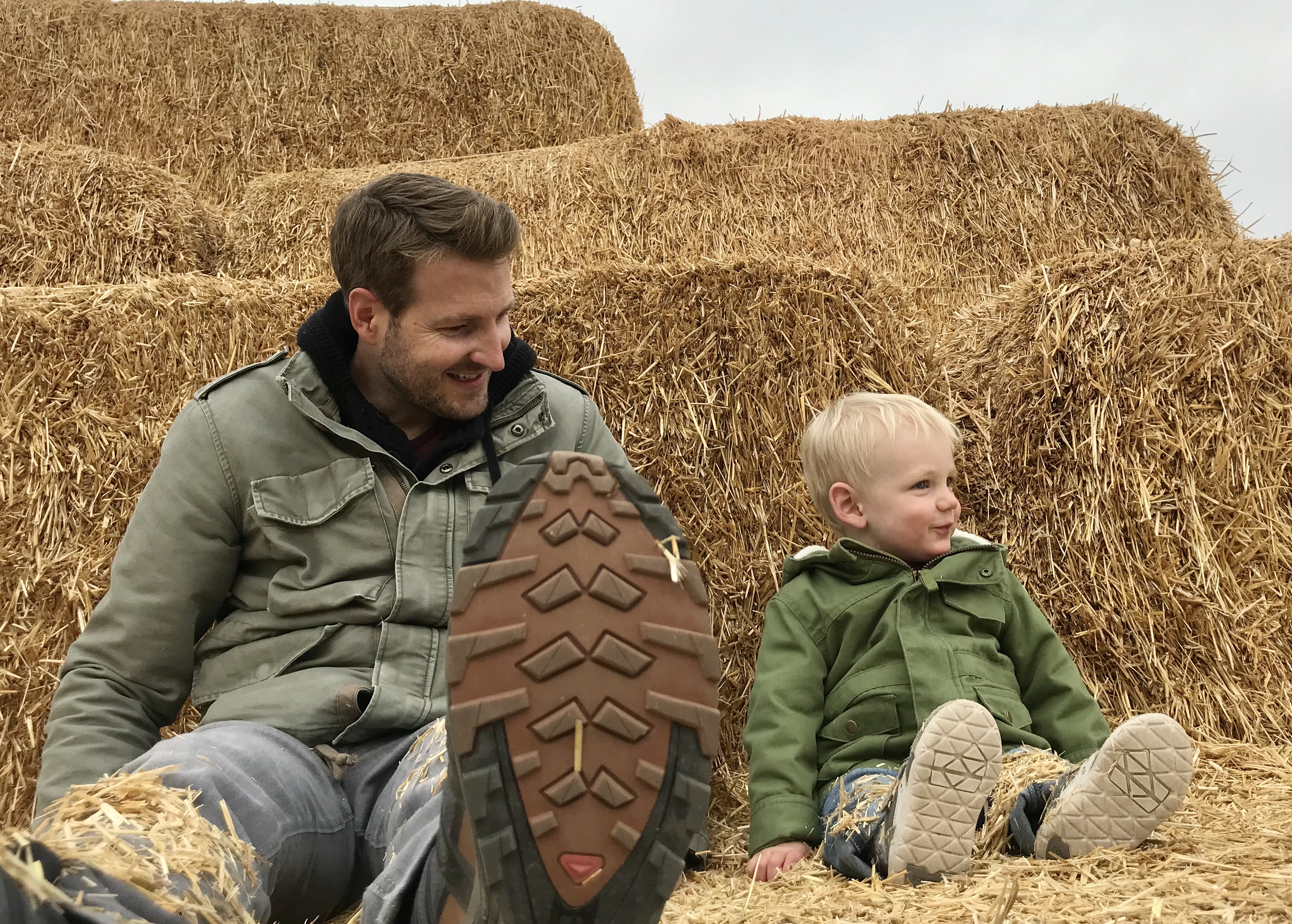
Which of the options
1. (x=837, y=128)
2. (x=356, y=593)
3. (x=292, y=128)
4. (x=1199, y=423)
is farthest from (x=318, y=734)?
(x=292, y=128)

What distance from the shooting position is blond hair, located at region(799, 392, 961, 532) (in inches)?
71.5

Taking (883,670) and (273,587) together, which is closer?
(273,587)

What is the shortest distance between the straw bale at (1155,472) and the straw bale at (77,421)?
149 centimetres

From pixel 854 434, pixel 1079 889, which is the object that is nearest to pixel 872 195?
pixel 854 434

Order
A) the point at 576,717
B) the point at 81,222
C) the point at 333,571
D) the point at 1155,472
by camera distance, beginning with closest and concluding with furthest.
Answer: the point at 576,717 < the point at 333,571 < the point at 1155,472 < the point at 81,222

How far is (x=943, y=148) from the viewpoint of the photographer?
12.3 feet

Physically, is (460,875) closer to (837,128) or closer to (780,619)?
(780,619)

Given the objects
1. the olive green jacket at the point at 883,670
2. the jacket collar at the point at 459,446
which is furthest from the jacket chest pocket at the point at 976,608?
the jacket collar at the point at 459,446

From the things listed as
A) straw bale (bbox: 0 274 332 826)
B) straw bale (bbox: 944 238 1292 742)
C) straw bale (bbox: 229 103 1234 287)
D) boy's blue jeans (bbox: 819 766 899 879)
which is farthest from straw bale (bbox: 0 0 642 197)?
boy's blue jeans (bbox: 819 766 899 879)

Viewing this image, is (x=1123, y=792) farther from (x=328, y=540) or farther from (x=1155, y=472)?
(x=328, y=540)

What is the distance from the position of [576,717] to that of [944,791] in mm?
577

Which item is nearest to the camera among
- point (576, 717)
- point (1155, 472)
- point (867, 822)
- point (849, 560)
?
point (576, 717)

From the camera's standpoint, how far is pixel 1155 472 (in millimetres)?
2113

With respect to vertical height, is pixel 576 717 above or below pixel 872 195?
below
